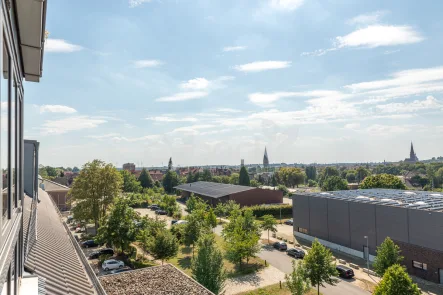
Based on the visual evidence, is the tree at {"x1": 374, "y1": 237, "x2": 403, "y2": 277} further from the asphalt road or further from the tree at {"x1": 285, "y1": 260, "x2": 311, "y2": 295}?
the tree at {"x1": 285, "y1": 260, "x2": 311, "y2": 295}

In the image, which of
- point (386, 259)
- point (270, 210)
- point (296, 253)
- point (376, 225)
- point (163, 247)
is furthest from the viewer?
point (270, 210)

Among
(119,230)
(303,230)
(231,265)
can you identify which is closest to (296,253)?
(231,265)

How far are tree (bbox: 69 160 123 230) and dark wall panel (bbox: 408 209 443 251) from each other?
25.7 m

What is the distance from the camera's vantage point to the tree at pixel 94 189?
29.1 metres

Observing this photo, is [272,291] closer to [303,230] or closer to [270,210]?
[303,230]

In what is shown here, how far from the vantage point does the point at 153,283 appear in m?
13.5

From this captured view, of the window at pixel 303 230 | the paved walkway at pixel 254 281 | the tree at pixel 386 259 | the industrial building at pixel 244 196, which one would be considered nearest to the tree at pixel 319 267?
the paved walkway at pixel 254 281

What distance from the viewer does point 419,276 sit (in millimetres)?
21281

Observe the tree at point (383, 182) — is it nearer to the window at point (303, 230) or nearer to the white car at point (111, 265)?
the window at point (303, 230)

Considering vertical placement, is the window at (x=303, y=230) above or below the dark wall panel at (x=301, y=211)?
below

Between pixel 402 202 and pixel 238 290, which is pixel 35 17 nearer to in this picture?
pixel 238 290

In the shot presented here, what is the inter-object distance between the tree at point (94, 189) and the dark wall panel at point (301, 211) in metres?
19.0

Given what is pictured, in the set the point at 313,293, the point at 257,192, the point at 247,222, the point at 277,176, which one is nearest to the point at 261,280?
the point at 313,293

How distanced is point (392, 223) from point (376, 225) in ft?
4.59
